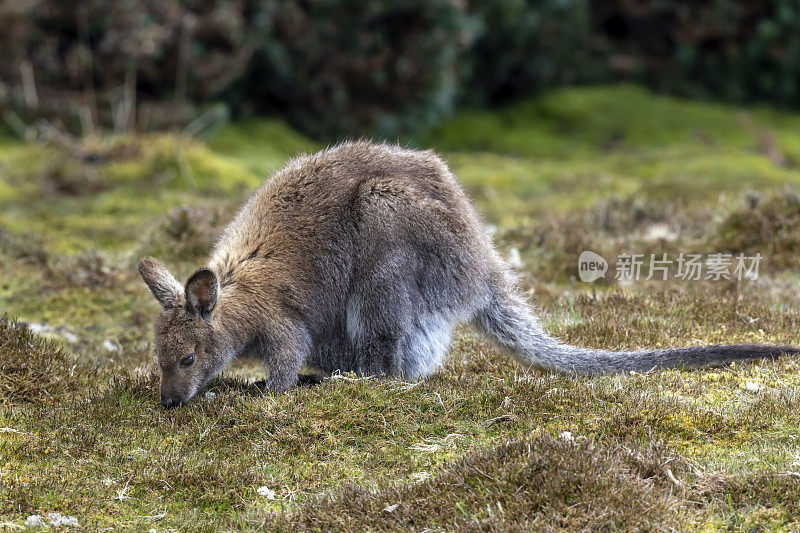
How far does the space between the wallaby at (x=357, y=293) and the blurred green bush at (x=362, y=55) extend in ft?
34.9

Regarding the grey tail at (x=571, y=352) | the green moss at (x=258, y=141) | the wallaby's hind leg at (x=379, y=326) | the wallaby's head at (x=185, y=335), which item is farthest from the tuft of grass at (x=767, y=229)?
the green moss at (x=258, y=141)

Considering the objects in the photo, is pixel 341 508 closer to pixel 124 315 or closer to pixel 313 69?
pixel 124 315

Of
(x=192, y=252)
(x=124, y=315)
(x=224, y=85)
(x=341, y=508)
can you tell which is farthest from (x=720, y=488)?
(x=224, y=85)

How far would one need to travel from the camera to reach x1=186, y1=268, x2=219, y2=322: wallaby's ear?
6.15 metres

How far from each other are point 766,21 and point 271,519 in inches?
771

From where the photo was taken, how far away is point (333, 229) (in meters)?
6.92

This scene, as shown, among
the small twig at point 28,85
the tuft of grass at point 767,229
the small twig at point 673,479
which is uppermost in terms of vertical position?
the small twig at point 673,479

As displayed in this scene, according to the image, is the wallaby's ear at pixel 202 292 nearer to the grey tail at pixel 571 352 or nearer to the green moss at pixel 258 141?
the grey tail at pixel 571 352

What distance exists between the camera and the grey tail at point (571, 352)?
6426 mm

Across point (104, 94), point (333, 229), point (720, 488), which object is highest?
point (333, 229)

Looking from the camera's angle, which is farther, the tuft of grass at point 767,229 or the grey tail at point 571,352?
the tuft of grass at point 767,229

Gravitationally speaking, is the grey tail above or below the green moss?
above

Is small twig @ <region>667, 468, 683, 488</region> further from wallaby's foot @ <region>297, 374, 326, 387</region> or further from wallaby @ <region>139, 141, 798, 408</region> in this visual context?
wallaby's foot @ <region>297, 374, 326, 387</region>

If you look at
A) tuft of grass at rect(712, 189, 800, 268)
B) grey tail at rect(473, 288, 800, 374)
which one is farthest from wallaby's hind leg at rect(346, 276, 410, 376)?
tuft of grass at rect(712, 189, 800, 268)
